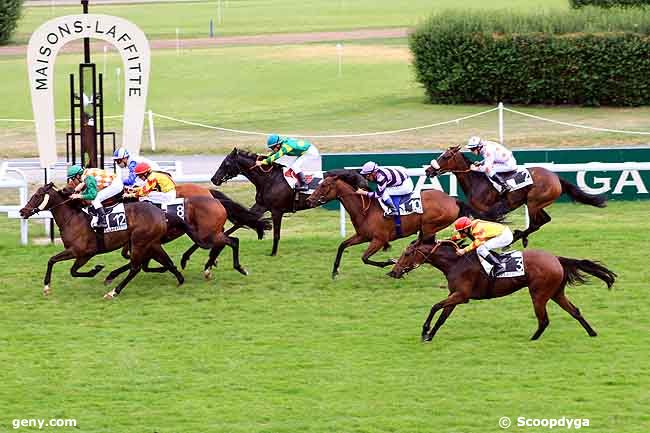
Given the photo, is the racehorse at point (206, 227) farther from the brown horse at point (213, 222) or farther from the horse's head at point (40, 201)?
the horse's head at point (40, 201)

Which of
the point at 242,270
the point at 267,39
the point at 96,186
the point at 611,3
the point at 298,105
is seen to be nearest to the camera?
the point at 96,186

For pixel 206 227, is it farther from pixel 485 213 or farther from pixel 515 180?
pixel 515 180

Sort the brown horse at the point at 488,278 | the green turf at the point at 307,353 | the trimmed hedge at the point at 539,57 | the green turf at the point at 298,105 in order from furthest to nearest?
the trimmed hedge at the point at 539,57
the green turf at the point at 298,105
the brown horse at the point at 488,278
the green turf at the point at 307,353

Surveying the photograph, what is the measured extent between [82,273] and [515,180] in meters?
4.78

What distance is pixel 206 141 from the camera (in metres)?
23.8

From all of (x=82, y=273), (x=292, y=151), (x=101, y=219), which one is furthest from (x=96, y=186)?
(x=292, y=151)

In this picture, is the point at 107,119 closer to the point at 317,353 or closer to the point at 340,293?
the point at 340,293

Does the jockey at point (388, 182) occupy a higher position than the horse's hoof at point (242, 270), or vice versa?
the jockey at point (388, 182)

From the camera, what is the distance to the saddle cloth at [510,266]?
10562mm

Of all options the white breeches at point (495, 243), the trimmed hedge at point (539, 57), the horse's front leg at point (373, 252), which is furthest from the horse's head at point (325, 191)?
the trimmed hedge at point (539, 57)

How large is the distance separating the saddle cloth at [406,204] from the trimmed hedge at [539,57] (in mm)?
13948

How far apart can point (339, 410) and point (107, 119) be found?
18248mm

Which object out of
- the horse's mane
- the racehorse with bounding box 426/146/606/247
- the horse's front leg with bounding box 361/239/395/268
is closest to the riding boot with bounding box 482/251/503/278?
the horse's front leg with bounding box 361/239/395/268

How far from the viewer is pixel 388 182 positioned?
12961 mm
